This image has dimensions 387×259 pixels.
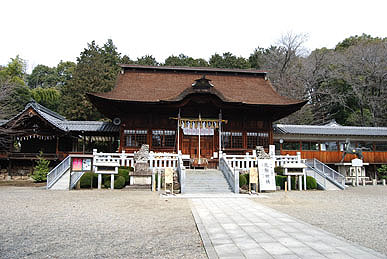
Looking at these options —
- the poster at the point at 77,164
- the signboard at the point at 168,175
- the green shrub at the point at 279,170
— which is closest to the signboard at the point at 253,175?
the signboard at the point at 168,175

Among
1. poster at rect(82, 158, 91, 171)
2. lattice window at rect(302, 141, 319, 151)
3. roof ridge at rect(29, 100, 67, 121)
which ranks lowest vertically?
poster at rect(82, 158, 91, 171)

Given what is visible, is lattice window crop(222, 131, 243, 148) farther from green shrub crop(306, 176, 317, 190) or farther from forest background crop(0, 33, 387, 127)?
forest background crop(0, 33, 387, 127)

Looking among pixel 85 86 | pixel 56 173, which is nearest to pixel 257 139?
pixel 56 173

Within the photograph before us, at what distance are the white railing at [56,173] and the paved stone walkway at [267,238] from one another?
34.0 feet

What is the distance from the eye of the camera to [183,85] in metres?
22.2

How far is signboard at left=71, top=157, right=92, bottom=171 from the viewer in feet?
49.0

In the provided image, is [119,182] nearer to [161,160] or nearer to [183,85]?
[161,160]

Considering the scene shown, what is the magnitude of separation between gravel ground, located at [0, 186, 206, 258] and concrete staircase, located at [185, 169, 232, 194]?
4.03m

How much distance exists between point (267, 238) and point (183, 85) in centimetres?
1789

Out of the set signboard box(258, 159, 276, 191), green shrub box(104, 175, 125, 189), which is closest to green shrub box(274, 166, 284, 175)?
signboard box(258, 159, 276, 191)

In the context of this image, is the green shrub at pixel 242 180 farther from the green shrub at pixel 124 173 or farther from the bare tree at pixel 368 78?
the bare tree at pixel 368 78

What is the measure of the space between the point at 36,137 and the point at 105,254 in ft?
64.1

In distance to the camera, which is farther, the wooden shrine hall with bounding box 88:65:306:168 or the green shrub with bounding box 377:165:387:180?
the green shrub with bounding box 377:165:387:180

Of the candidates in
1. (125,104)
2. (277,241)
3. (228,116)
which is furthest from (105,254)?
(228,116)
